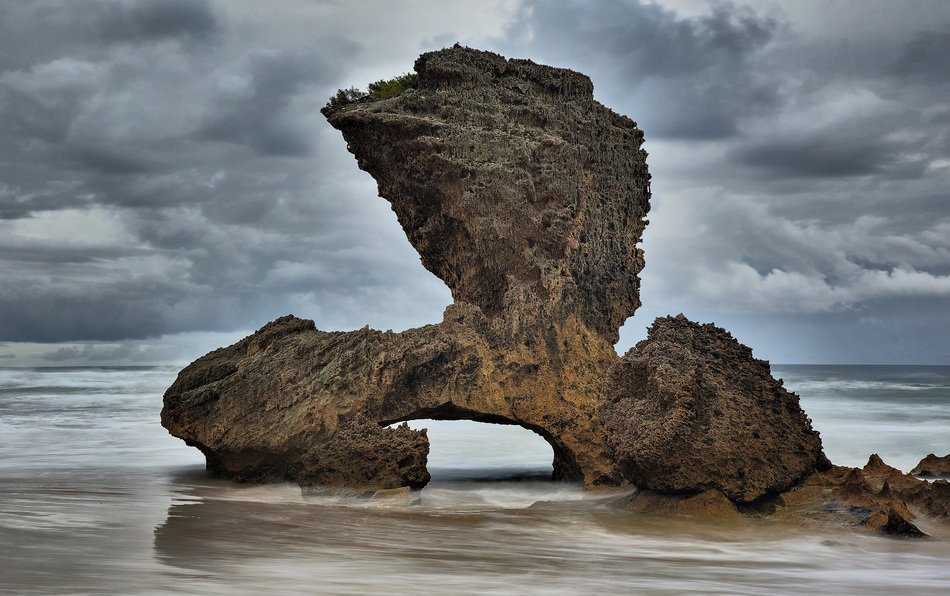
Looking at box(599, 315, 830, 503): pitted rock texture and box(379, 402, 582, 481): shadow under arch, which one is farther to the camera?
box(379, 402, 582, 481): shadow under arch

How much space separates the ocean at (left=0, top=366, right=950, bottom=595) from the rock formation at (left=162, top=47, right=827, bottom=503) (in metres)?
0.57

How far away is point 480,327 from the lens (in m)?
10.9

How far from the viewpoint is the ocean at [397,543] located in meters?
6.03

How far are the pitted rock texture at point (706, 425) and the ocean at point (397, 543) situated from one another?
0.43 meters

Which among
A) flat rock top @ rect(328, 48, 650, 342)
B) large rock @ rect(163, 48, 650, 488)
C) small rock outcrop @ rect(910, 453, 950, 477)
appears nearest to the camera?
large rock @ rect(163, 48, 650, 488)

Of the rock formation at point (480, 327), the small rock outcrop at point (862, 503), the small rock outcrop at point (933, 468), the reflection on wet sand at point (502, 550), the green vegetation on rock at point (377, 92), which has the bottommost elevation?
the reflection on wet sand at point (502, 550)

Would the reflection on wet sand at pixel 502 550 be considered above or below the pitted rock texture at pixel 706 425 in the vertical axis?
below

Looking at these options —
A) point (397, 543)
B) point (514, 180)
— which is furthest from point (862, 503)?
point (514, 180)

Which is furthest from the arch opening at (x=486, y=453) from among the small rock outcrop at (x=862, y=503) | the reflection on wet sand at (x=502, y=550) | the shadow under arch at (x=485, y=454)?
the small rock outcrop at (x=862, y=503)

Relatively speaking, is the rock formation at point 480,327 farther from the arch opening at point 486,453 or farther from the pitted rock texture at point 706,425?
the arch opening at point 486,453

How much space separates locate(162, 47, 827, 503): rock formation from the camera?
9.85 metres

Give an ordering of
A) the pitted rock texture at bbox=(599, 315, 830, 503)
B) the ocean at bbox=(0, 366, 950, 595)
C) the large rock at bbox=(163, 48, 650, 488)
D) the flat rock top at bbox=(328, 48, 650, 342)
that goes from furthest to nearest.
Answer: the flat rock top at bbox=(328, 48, 650, 342), the large rock at bbox=(163, 48, 650, 488), the pitted rock texture at bbox=(599, 315, 830, 503), the ocean at bbox=(0, 366, 950, 595)

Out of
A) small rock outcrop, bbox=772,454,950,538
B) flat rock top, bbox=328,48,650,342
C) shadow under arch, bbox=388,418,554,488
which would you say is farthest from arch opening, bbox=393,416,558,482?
small rock outcrop, bbox=772,454,950,538

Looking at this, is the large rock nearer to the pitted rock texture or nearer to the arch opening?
the arch opening
